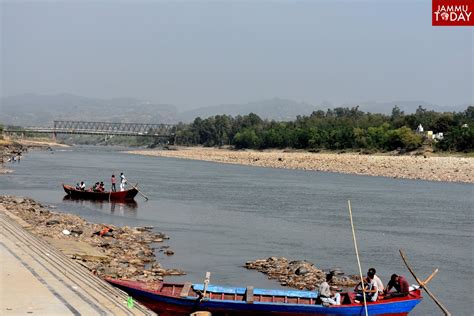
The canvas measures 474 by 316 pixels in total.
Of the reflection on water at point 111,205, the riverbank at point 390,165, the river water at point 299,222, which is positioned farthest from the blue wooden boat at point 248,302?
the riverbank at point 390,165

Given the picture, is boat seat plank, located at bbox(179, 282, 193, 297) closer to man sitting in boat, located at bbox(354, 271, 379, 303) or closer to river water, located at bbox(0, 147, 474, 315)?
river water, located at bbox(0, 147, 474, 315)

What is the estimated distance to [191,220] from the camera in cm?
4219

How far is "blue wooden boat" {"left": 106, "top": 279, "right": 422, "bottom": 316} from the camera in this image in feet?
→ 63.9

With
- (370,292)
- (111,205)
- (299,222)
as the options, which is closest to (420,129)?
(111,205)

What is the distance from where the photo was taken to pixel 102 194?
5203 centimetres

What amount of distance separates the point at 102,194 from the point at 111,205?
2264 millimetres

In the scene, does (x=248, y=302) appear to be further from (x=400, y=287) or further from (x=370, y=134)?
(x=370, y=134)

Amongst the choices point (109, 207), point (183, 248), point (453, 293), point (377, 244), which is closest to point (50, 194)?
point (109, 207)

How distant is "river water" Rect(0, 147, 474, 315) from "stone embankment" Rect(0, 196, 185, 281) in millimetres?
1126

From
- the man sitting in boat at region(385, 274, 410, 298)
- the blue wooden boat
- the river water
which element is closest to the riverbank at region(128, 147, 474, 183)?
the river water

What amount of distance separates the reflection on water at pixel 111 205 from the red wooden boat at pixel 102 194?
0.37 metres

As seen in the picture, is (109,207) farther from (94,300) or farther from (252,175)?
(252,175)

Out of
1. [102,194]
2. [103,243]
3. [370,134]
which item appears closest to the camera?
[103,243]

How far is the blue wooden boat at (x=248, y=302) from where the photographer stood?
767 inches
